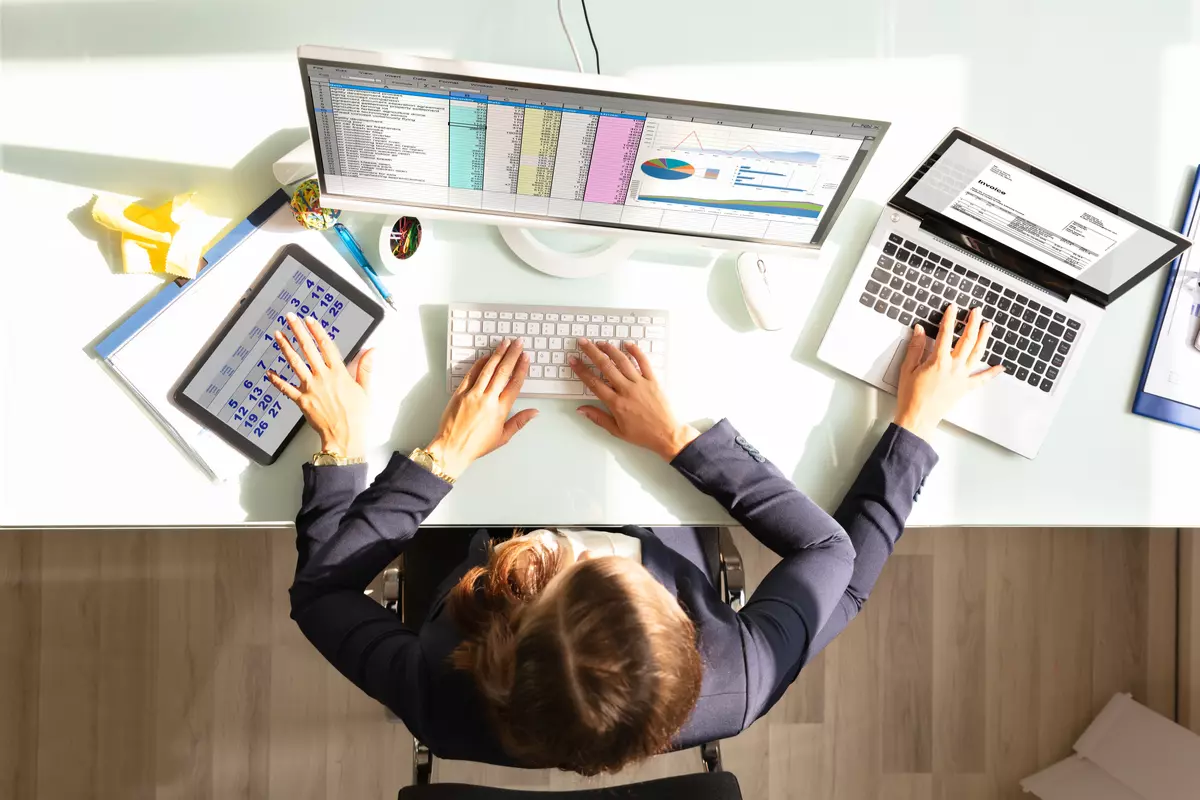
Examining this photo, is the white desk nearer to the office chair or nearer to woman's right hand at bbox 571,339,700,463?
woman's right hand at bbox 571,339,700,463

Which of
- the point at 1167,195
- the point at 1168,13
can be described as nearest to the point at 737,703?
the point at 1167,195

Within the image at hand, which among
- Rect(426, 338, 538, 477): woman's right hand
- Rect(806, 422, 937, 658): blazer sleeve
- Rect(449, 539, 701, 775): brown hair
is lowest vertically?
Rect(449, 539, 701, 775): brown hair

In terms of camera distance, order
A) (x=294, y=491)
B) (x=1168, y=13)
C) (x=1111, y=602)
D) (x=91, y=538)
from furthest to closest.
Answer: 1. (x=1111, y=602)
2. (x=91, y=538)
3. (x=1168, y=13)
4. (x=294, y=491)

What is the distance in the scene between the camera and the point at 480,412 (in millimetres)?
1074

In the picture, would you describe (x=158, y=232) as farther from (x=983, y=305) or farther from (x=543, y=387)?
(x=983, y=305)

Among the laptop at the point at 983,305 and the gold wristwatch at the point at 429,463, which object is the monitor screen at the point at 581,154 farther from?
the gold wristwatch at the point at 429,463

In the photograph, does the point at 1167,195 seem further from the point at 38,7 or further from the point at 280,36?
the point at 38,7

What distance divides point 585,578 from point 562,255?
467 millimetres

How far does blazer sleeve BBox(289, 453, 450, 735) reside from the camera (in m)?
1.05

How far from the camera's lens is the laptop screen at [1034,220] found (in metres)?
1.02

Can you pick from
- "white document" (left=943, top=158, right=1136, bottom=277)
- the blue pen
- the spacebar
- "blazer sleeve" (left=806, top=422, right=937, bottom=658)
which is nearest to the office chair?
"blazer sleeve" (left=806, top=422, right=937, bottom=658)

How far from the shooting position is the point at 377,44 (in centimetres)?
113

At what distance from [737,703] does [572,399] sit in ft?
1.49

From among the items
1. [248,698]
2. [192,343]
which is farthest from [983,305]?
[248,698]
